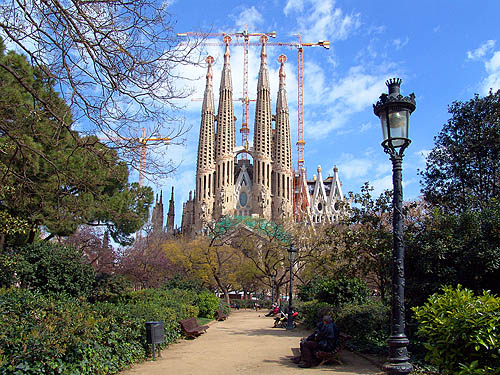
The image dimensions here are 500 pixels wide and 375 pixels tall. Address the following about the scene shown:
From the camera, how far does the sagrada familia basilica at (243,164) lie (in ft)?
235

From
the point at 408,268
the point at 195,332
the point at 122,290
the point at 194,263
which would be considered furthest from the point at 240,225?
the point at 408,268

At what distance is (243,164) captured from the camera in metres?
78.6

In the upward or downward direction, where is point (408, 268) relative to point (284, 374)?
upward

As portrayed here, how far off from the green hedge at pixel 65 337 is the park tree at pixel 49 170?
1921 mm

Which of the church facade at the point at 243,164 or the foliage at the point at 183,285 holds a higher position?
the church facade at the point at 243,164

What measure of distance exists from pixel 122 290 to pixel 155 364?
7790mm

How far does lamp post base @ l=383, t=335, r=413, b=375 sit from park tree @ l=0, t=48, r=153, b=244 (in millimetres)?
4263

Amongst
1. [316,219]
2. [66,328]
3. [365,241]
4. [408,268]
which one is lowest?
[66,328]

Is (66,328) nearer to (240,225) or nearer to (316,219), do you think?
(240,225)

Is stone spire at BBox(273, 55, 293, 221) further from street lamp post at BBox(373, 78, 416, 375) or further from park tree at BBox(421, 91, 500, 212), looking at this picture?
street lamp post at BBox(373, 78, 416, 375)

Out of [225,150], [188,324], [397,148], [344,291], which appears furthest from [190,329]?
[225,150]

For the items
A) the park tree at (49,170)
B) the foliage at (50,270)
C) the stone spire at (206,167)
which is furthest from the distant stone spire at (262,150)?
the foliage at (50,270)

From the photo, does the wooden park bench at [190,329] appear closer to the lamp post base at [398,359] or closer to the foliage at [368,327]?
the foliage at [368,327]

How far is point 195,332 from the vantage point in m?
11.9
